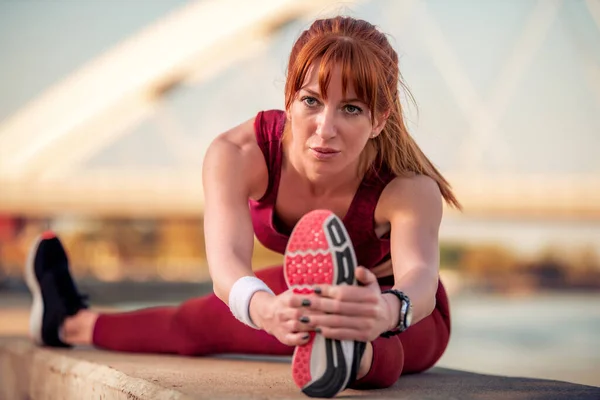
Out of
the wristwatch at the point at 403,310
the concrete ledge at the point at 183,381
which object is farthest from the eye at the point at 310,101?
the concrete ledge at the point at 183,381

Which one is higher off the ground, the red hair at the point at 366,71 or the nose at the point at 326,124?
the red hair at the point at 366,71

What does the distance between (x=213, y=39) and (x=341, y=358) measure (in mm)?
17662

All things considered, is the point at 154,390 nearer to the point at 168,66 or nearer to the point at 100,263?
the point at 168,66

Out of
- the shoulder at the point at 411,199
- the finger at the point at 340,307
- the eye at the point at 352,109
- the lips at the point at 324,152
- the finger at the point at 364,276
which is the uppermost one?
the eye at the point at 352,109

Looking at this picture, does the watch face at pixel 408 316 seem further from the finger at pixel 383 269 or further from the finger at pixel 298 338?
the finger at pixel 383 269

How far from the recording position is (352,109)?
1945 mm

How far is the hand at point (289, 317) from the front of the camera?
168 centimetres

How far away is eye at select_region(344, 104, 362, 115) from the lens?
1.94m

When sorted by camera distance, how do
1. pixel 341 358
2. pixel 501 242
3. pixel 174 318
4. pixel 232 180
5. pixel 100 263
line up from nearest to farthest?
1. pixel 341 358
2. pixel 232 180
3. pixel 174 318
4. pixel 100 263
5. pixel 501 242

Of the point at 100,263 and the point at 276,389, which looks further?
the point at 100,263

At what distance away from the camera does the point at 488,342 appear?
908cm

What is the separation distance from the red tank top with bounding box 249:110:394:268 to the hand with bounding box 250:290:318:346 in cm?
55

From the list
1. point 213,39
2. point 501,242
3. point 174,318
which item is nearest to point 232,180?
point 174,318

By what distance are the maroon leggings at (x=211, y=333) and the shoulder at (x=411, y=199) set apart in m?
0.37
